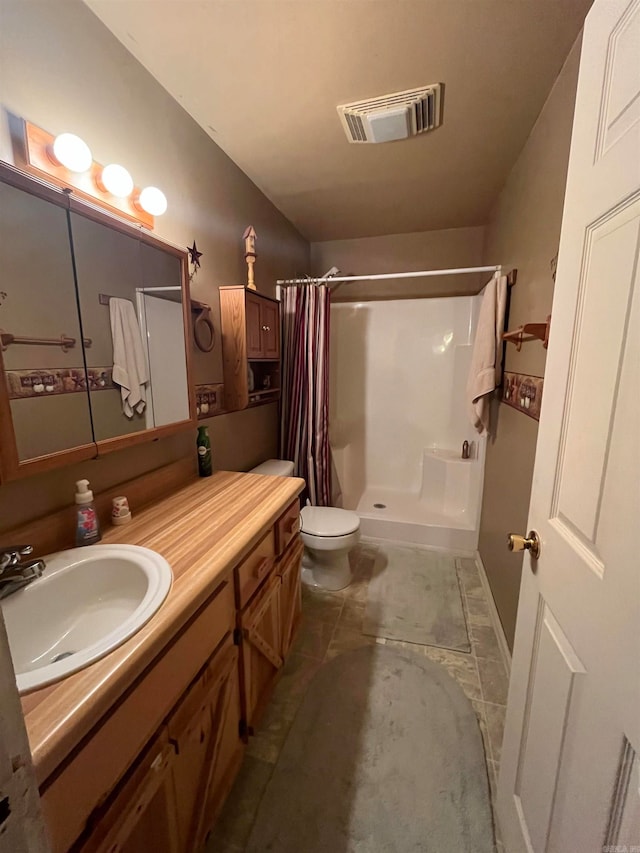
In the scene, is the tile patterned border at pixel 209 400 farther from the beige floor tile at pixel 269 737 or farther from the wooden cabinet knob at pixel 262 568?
the beige floor tile at pixel 269 737

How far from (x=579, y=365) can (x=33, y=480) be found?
1349 millimetres

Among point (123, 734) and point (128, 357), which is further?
point (128, 357)

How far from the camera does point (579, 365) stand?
0.68 meters

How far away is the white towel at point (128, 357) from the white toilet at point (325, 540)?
3.00 ft

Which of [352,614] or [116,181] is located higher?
[116,181]

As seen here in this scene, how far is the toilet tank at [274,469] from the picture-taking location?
2051 mm

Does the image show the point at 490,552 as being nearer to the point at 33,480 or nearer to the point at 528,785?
the point at 528,785

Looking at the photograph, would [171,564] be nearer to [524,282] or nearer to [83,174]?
[83,174]

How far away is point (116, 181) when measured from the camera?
44.3 inches

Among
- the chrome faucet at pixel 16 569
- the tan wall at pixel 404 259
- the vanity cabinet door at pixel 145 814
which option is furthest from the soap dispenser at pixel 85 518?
the tan wall at pixel 404 259

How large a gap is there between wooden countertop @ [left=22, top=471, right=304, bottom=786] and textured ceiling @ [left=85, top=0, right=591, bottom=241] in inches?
63.1

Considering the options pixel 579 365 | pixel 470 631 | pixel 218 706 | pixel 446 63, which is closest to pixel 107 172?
pixel 446 63

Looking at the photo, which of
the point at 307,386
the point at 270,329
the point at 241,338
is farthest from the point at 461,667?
the point at 270,329

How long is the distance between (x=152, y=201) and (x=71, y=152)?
30 cm
